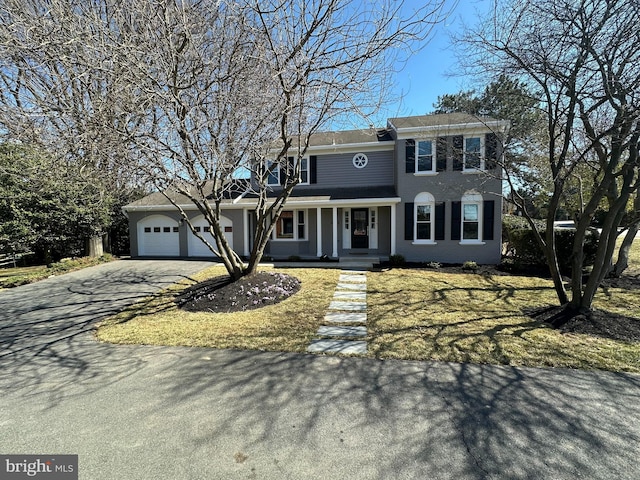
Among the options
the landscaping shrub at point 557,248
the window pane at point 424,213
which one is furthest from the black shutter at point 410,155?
the landscaping shrub at point 557,248

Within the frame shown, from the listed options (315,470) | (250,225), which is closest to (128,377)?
(315,470)

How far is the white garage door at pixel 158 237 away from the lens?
14.9m

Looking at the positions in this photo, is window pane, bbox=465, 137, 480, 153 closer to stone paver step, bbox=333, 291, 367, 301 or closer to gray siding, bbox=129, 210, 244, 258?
stone paver step, bbox=333, 291, 367, 301

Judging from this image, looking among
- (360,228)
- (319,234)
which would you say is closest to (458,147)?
(360,228)

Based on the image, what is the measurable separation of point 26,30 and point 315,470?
21.6 ft

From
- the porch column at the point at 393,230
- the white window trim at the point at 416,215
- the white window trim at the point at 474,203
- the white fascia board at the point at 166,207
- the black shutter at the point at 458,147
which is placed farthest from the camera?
the white fascia board at the point at 166,207

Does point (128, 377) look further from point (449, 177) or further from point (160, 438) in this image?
point (449, 177)

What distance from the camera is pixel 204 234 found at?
1460 cm

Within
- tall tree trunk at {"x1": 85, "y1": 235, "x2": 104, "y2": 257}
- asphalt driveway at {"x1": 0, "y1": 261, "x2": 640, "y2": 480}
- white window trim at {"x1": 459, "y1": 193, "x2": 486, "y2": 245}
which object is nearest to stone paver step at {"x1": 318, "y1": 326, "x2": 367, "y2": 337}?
asphalt driveway at {"x1": 0, "y1": 261, "x2": 640, "y2": 480}

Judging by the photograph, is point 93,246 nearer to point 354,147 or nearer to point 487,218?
point 354,147

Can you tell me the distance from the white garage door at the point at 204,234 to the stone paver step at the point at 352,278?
21.7 feet

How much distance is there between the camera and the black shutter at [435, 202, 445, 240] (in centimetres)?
1249

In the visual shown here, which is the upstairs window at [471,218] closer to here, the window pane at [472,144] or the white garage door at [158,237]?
the window pane at [472,144]

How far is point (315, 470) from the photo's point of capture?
7.53ft
